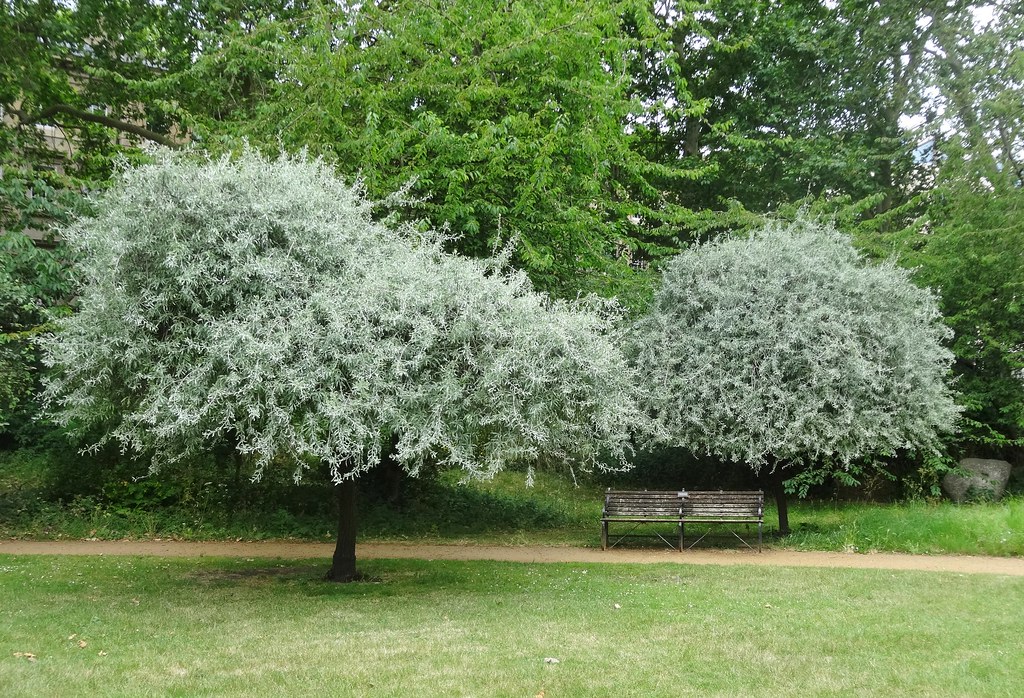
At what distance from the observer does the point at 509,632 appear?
725 centimetres

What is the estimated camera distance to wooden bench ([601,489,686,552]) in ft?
41.5

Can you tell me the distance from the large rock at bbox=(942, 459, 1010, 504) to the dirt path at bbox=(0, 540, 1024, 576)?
16.6ft

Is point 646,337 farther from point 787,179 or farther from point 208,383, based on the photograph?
point 787,179

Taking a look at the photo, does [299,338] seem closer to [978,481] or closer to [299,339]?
[299,339]

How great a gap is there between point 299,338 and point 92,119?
12.2 m

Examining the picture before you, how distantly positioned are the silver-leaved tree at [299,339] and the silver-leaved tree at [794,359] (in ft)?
14.1

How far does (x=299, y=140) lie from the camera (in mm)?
12617

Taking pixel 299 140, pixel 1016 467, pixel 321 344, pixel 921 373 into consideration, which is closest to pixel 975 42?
pixel 1016 467

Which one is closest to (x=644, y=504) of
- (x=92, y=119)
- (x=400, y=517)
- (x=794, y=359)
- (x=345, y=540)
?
(x=794, y=359)

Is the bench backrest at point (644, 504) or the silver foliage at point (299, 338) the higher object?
the silver foliage at point (299, 338)

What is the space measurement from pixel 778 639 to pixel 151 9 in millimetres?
15847

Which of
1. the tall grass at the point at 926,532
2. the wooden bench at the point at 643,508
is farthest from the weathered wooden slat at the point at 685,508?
the tall grass at the point at 926,532

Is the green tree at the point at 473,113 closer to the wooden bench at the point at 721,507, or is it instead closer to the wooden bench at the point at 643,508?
the wooden bench at the point at 643,508

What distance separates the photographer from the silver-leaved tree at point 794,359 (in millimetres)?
11789
